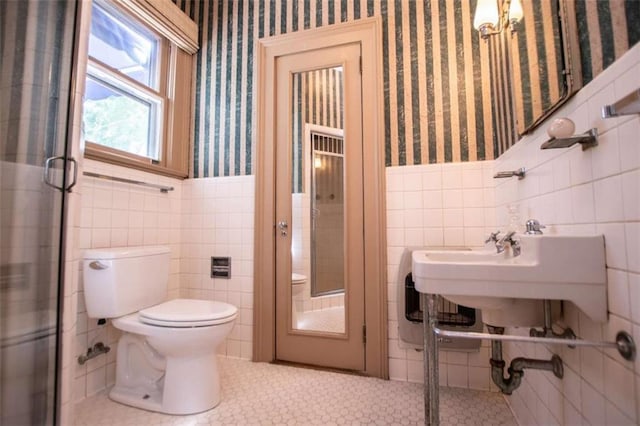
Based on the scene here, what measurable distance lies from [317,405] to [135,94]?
212 cm

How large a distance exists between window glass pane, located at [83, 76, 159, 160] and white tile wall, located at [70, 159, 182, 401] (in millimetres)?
189

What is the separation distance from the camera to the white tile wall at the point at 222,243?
205 centimetres

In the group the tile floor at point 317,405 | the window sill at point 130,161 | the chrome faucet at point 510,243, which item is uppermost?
the window sill at point 130,161

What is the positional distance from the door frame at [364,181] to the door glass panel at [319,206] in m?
0.15

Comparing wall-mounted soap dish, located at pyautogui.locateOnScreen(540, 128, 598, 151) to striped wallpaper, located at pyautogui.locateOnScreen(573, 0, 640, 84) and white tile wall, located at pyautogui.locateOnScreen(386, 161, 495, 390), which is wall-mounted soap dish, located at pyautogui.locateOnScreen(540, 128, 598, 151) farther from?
white tile wall, located at pyautogui.locateOnScreen(386, 161, 495, 390)

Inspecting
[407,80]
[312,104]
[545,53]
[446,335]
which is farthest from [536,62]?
[312,104]

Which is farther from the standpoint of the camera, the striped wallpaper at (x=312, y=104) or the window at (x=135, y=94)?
the striped wallpaper at (x=312, y=104)

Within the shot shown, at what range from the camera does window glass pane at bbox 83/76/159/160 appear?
1.71 meters

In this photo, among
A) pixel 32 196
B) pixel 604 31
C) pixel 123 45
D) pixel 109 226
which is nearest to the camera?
pixel 604 31

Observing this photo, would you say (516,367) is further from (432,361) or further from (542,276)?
(542,276)

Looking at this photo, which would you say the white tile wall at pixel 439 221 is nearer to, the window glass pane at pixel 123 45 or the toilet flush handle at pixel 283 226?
the toilet flush handle at pixel 283 226

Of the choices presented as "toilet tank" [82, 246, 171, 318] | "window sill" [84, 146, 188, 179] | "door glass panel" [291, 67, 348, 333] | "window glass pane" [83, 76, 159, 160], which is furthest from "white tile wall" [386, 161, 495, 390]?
"window glass pane" [83, 76, 159, 160]

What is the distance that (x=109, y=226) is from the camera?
5.61ft

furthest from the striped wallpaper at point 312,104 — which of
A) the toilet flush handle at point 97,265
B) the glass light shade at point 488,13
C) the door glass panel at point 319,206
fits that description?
the toilet flush handle at point 97,265
